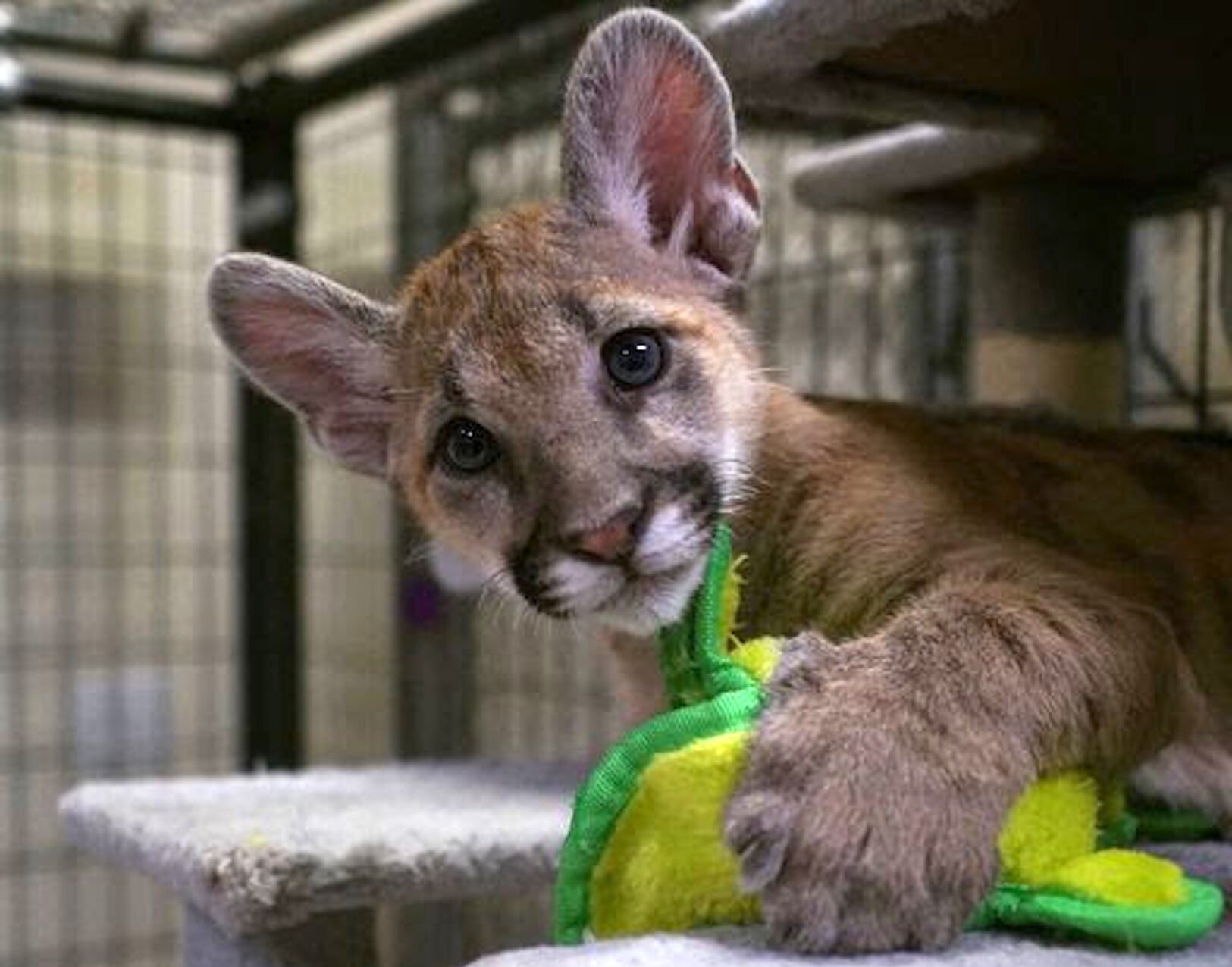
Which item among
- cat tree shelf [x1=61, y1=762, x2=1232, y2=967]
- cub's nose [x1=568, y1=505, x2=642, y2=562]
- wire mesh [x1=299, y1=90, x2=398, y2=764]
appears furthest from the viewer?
wire mesh [x1=299, y1=90, x2=398, y2=764]

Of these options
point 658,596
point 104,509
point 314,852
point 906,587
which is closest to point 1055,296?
point 906,587

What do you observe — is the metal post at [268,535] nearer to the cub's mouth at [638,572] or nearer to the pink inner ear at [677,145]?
the pink inner ear at [677,145]

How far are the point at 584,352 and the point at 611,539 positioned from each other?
16 cm

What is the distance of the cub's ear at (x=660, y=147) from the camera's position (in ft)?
3.42

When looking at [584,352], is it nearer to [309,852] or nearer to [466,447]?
[466,447]

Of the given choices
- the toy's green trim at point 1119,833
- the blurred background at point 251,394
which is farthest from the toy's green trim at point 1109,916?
the blurred background at point 251,394

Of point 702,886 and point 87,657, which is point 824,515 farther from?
point 87,657

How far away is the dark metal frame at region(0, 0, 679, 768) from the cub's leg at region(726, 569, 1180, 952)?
158 cm

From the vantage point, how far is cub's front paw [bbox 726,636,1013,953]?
68 cm

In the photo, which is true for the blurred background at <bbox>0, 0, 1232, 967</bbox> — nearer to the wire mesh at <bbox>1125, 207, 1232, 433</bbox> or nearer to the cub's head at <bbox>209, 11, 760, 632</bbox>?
the wire mesh at <bbox>1125, 207, 1232, 433</bbox>

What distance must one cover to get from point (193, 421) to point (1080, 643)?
85.9 inches

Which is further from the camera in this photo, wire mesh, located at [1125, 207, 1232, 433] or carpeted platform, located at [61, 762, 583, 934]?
wire mesh, located at [1125, 207, 1232, 433]

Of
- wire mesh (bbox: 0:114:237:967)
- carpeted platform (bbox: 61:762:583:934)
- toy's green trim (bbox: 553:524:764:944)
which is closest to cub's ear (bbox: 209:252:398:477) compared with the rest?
carpeted platform (bbox: 61:762:583:934)

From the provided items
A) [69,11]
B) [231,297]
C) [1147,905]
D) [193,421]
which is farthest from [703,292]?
[193,421]
